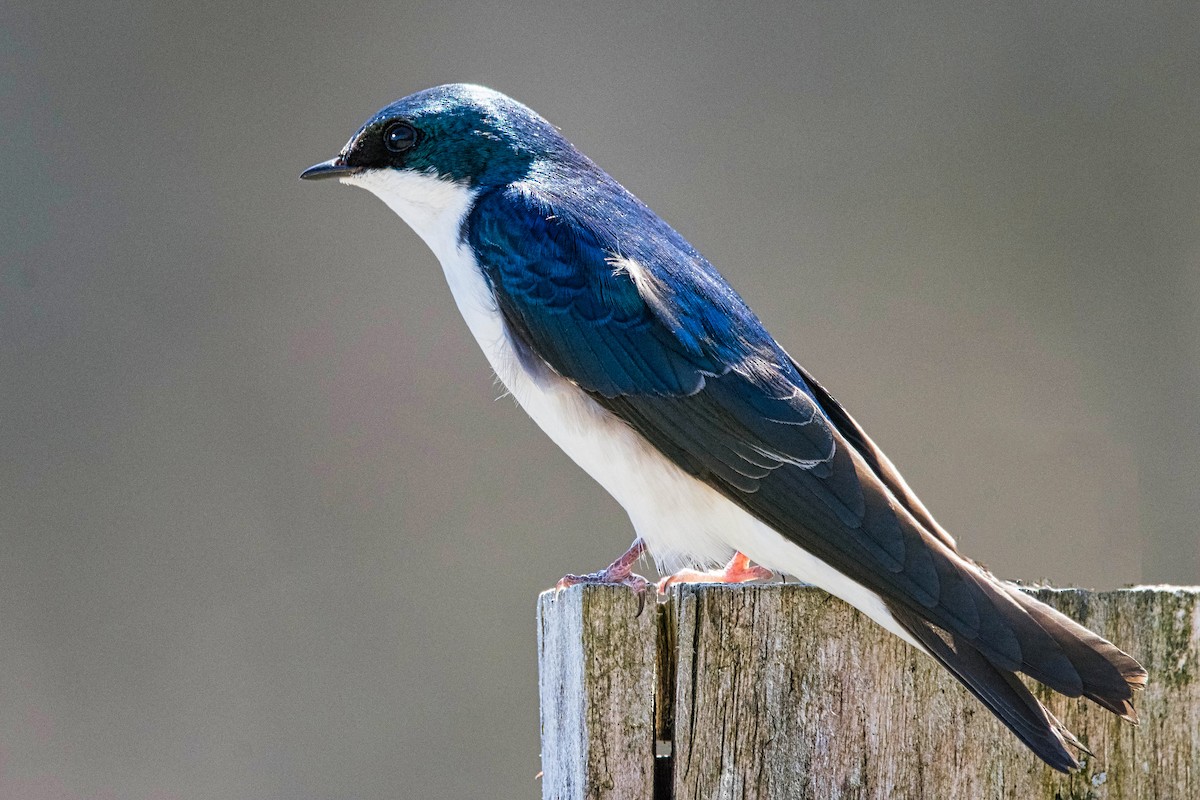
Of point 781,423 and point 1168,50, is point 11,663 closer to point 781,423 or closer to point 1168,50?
point 781,423

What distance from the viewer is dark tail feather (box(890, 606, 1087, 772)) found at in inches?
69.6

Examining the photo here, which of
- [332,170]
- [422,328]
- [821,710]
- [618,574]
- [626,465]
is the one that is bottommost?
[821,710]

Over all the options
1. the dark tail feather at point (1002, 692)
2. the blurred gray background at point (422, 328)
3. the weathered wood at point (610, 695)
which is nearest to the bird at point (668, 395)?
the dark tail feather at point (1002, 692)

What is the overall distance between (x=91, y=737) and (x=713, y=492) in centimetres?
302

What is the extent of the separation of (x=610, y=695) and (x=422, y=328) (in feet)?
10.5

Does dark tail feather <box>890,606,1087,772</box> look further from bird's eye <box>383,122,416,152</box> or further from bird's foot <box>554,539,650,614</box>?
bird's eye <box>383,122,416,152</box>

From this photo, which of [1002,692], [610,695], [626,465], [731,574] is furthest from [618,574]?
[1002,692]

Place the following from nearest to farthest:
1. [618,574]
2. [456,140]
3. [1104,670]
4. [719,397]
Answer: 1. [1104,670]
2. [719,397]
3. [618,574]
4. [456,140]

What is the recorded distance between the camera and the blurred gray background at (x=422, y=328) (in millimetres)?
4633

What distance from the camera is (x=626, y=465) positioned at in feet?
7.80

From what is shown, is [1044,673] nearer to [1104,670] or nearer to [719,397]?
[1104,670]

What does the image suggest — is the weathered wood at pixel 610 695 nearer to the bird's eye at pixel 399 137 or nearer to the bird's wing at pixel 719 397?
the bird's wing at pixel 719 397

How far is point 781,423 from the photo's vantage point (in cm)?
221

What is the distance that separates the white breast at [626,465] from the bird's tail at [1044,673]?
1.06ft
